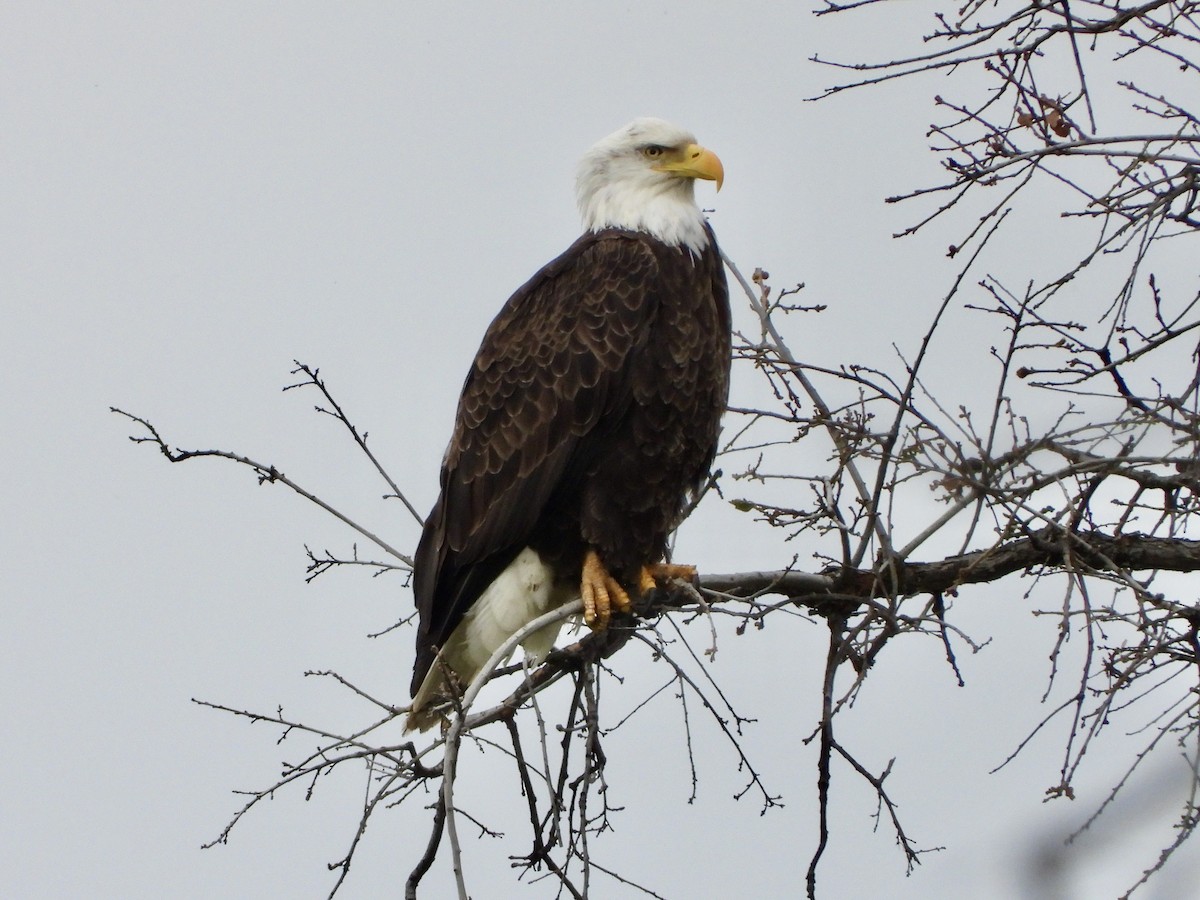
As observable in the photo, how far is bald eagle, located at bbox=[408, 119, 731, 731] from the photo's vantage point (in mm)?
5082

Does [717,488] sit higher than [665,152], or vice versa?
[665,152]

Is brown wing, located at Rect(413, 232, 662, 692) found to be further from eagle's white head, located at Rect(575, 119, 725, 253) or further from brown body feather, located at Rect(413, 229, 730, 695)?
eagle's white head, located at Rect(575, 119, 725, 253)

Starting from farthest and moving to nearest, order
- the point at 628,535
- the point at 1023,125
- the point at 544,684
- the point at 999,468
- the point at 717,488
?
the point at 717,488
the point at 628,535
the point at 544,684
the point at 1023,125
the point at 999,468

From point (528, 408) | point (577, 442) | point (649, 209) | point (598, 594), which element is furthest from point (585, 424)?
point (649, 209)

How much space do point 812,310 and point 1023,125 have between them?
1.01m

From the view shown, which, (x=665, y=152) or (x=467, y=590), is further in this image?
(x=665, y=152)

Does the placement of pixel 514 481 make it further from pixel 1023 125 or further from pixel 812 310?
pixel 1023 125

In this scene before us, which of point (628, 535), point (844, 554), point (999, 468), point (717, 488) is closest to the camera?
point (999, 468)

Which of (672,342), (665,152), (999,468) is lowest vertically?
(999,468)

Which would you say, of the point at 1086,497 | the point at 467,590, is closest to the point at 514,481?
the point at 467,590

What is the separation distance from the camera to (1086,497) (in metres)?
4.01

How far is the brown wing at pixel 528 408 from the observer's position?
201 inches

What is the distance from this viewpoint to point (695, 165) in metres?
5.63

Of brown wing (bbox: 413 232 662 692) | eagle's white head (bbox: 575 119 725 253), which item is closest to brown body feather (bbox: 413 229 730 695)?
brown wing (bbox: 413 232 662 692)
